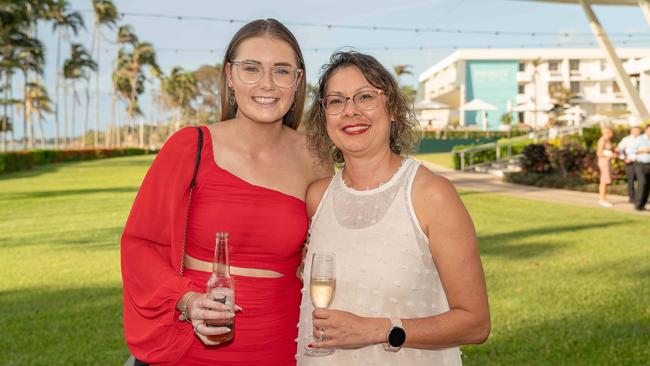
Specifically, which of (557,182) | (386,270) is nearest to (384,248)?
(386,270)

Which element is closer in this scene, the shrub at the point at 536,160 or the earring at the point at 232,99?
the earring at the point at 232,99

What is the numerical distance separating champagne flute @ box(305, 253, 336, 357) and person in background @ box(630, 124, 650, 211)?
16.0m

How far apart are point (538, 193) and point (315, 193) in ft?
67.5

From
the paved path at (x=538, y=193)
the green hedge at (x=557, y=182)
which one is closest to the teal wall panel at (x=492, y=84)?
the paved path at (x=538, y=193)

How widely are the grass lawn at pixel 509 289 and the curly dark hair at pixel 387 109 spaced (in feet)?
11.6

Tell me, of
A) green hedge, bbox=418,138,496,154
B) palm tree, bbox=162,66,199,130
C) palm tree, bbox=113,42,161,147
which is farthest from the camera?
palm tree, bbox=162,66,199,130

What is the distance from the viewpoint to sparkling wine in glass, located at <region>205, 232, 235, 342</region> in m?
2.45

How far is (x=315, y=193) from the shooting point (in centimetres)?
292

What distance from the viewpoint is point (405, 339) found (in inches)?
96.0

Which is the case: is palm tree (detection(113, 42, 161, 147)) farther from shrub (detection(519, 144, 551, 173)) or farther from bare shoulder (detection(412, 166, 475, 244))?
bare shoulder (detection(412, 166, 475, 244))

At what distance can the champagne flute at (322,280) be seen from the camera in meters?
2.45

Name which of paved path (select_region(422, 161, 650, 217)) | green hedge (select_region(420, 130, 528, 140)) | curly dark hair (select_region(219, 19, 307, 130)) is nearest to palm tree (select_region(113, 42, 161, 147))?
green hedge (select_region(420, 130, 528, 140))

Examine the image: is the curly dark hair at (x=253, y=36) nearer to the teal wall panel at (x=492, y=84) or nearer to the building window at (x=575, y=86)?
the teal wall panel at (x=492, y=84)

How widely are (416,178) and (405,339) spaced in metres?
0.55
